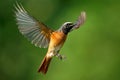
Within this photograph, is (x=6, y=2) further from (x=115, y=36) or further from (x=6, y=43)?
(x=115, y=36)

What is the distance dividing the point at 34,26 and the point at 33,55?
171 inches

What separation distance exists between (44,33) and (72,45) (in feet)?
12.2

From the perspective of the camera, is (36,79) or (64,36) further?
(36,79)

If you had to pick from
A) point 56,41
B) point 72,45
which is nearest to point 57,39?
point 56,41

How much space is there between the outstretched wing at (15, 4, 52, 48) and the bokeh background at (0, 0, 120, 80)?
10.6 ft

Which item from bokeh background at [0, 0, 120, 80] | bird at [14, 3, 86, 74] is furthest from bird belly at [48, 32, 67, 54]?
bokeh background at [0, 0, 120, 80]

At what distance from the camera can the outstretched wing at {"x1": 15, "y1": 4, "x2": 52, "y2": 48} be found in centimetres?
170

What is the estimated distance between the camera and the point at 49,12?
6.41m

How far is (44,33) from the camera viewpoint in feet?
5.96

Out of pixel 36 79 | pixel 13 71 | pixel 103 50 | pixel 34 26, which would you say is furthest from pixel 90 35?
pixel 34 26

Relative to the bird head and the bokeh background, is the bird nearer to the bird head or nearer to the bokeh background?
the bird head

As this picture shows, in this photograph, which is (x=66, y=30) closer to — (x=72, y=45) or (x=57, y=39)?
(x=57, y=39)

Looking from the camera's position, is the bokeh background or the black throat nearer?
the black throat

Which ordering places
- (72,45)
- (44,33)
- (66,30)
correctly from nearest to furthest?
1. (66,30)
2. (44,33)
3. (72,45)
